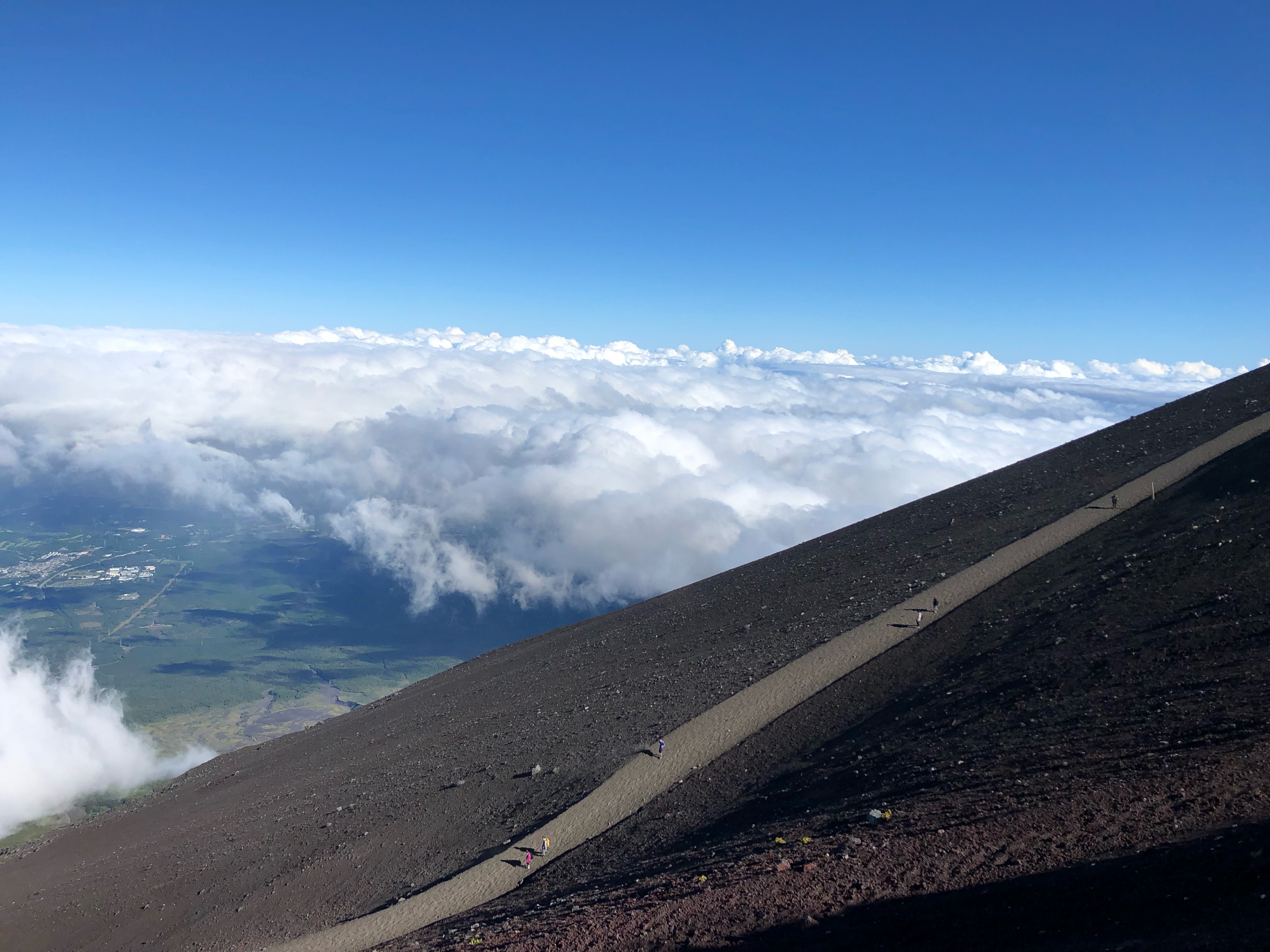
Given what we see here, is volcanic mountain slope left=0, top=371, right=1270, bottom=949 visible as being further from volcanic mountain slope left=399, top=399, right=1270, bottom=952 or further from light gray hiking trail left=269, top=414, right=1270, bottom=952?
light gray hiking trail left=269, top=414, right=1270, bottom=952

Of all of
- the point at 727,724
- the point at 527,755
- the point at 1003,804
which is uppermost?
the point at 1003,804

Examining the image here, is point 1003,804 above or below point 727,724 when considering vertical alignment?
above

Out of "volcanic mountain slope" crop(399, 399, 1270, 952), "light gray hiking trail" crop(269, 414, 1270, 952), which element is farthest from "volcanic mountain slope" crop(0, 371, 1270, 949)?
"light gray hiking trail" crop(269, 414, 1270, 952)

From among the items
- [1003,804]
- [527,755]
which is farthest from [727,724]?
[1003,804]

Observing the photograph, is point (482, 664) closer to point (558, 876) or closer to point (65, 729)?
point (558, 876)

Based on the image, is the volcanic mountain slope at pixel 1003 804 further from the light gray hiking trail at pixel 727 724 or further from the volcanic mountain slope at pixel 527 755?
the light gray hiking trail at pixel 727 724

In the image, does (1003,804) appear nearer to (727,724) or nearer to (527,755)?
(727,724)

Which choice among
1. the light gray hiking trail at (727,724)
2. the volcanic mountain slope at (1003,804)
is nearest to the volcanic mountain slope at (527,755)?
the volcanic mountain slope at (1003,804)
